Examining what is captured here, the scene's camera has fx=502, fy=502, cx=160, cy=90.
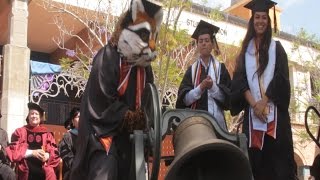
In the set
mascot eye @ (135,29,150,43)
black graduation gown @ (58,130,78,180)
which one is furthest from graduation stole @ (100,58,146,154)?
black graduation gown @ (58,130,78,180)

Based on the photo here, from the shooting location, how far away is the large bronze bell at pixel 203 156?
3.24 metres

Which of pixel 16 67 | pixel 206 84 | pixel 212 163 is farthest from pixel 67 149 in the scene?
pixel 16 67

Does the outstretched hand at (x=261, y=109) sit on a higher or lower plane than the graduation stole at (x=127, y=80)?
lower

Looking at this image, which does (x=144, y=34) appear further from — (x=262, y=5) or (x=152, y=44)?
(x=262, y=5)

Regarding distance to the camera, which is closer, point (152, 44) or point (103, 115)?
point (103, 115)

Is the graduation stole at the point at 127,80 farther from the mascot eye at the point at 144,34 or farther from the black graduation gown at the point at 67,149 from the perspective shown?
the black graduation gown at the point at 67,149

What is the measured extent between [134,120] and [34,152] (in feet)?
11.5

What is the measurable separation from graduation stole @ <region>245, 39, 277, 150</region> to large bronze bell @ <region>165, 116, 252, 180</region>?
2.34ft

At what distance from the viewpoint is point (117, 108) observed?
3828 mm

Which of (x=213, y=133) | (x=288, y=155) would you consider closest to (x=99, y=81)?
(x=213, y=133)

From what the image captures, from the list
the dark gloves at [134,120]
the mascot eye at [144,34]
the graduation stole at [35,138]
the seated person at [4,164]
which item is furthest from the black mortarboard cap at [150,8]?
the graduation stole at [35,138]

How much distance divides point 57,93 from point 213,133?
13390 mm

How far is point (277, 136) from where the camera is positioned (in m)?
4.30

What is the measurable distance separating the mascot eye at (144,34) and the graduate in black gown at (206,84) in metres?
1.03
